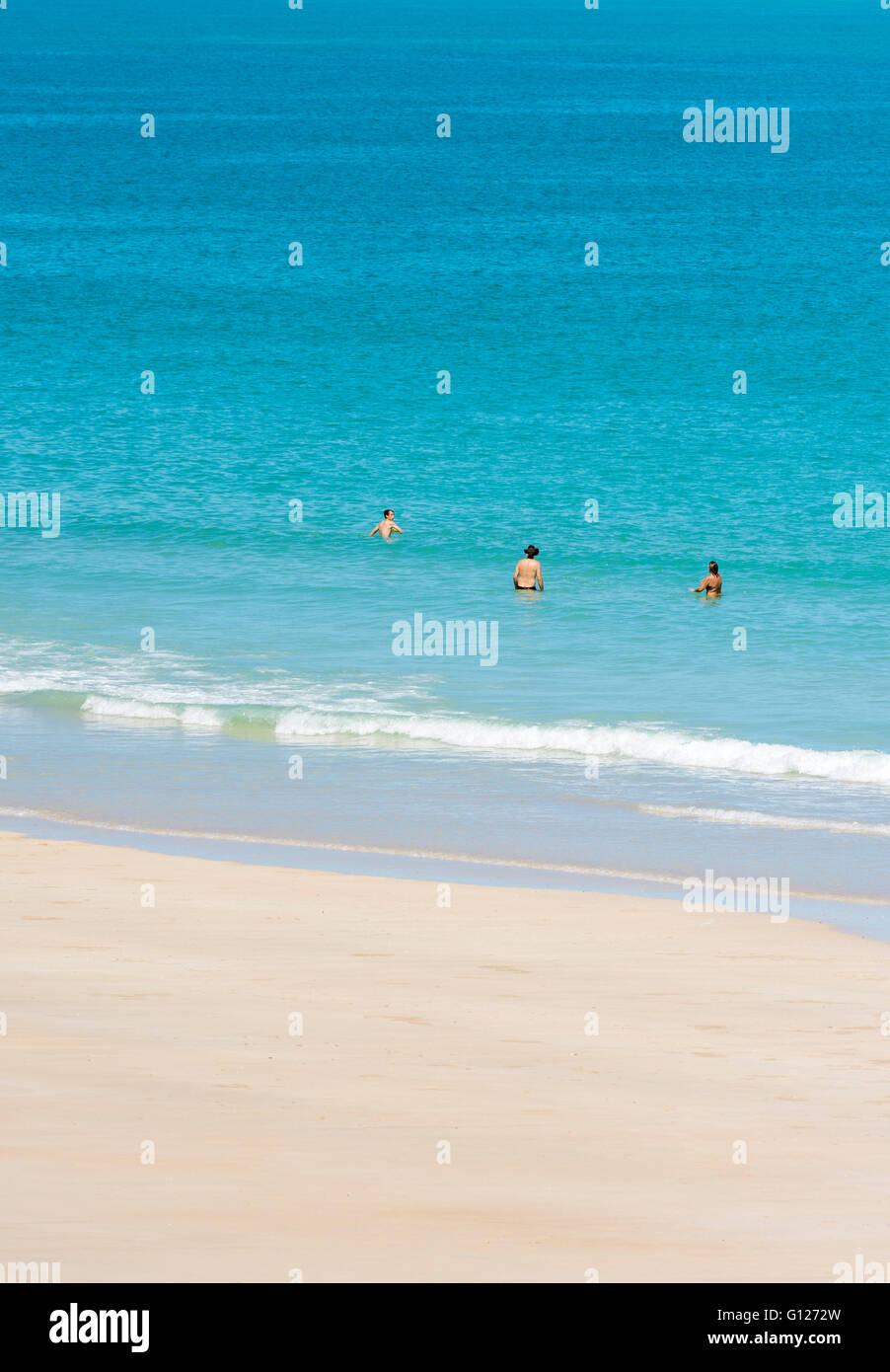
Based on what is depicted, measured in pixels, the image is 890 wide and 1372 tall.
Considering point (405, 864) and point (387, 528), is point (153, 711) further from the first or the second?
point (387, 528)

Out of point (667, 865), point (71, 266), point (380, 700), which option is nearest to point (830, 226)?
point (71, 266)

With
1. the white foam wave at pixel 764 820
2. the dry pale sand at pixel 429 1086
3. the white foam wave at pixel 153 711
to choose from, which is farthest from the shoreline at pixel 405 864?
the white foam wave at pixel 153 711

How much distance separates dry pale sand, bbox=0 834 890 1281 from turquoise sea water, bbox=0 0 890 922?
2560 millimetres

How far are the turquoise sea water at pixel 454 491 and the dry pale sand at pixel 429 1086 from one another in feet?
8.40

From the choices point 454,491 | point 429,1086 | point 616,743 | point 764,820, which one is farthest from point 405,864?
point 454,491

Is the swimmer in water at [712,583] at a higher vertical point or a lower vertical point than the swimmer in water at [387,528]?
lower

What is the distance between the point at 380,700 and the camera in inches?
818

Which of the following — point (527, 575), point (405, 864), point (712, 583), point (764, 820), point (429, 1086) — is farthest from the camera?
point (527, 575)

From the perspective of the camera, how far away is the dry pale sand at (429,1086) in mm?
7648

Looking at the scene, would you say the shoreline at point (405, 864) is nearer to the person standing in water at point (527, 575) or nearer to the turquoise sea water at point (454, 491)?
the turquoise sea water at point (454, 491)

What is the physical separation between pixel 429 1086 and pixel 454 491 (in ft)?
87.9

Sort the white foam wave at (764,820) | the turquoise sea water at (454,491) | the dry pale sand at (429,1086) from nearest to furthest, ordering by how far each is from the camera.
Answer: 1. the dry pale sand at (429,1086)
2. the white foam wave at (764,820)
3. the turquoise sea water at (454,491)

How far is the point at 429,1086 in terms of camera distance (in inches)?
375

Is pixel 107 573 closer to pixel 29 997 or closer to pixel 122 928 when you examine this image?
pixel 122 928
